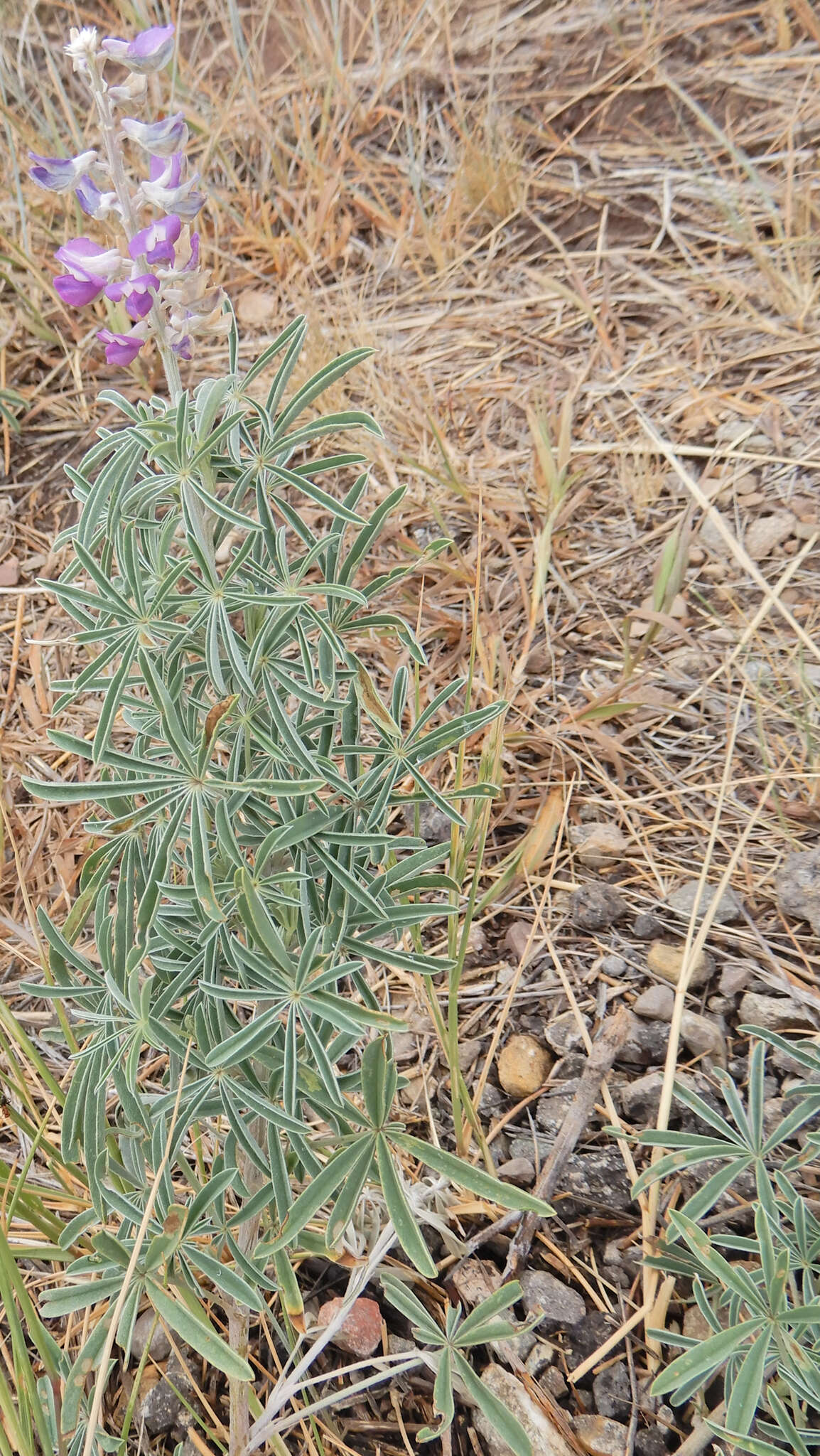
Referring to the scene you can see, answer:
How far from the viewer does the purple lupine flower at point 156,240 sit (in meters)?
0.97

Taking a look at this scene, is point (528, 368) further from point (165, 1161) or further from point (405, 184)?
point (165, 1161)

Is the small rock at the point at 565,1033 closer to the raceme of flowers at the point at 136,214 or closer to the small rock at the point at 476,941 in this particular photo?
the small rock at the point at 476,941

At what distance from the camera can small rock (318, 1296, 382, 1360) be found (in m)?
1.27

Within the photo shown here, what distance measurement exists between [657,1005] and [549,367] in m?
1.52

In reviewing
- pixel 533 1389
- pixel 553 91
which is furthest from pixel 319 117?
pixel 533 1389

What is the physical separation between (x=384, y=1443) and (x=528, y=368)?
2.05 meters

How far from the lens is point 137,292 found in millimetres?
967

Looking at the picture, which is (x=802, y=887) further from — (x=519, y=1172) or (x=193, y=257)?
(x=193, y=257)

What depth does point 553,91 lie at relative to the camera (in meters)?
2.83

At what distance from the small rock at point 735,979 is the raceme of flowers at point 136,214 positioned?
109 cm

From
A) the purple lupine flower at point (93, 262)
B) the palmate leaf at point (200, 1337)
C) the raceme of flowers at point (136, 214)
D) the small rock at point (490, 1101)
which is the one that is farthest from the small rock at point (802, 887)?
the purple lupine flower at point (93, 262)

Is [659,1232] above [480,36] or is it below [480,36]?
below

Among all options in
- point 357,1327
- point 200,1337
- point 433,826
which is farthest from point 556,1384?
point 433,826

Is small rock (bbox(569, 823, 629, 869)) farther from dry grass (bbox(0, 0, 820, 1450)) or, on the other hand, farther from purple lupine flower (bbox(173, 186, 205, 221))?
purple lupine flower (bbox(173, 186, 205, 221))
